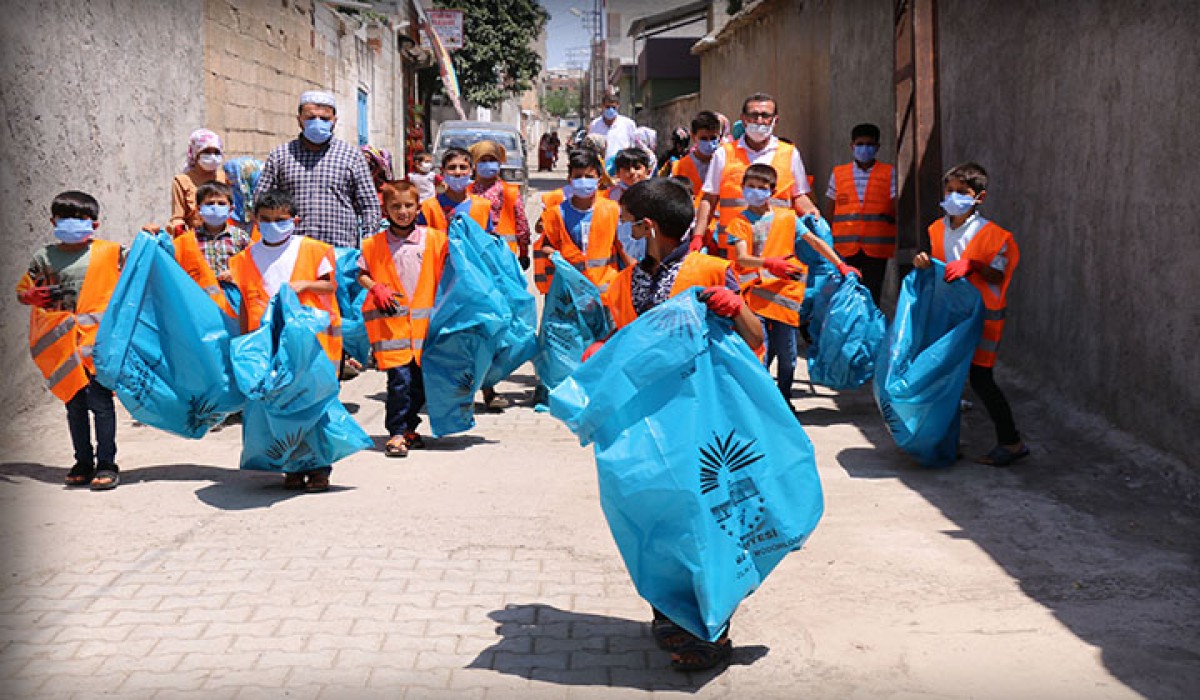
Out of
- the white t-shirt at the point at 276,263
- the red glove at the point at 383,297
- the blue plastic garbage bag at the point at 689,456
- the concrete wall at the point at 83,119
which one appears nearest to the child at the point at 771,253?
the red glove at the point at 383,297

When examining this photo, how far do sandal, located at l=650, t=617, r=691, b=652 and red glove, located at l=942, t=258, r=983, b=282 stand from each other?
9.94ft

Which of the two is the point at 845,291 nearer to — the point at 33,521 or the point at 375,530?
the point at 375,530

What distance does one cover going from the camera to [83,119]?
348 inches

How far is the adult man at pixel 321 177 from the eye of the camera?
7.76 m

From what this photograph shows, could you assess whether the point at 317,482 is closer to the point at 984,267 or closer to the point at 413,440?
the point at 413,440

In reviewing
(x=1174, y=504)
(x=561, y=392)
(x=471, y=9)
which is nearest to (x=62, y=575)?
(x=561, y=392)

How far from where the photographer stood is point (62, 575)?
199 inches

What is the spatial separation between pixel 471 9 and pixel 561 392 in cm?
3887

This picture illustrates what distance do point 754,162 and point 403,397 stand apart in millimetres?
3006

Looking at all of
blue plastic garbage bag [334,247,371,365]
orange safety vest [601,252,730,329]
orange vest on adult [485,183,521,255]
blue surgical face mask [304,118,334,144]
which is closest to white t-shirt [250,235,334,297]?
blue surgical face mask [304,118,334,144]

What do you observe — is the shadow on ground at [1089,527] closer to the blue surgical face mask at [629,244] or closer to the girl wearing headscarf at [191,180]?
the blue surgical face mask at [629,244]

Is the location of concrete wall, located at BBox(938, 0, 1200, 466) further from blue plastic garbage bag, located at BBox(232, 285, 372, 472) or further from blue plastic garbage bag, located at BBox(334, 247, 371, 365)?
blue plastic garbage bag, located at BBox(334, 247, 371, 365)

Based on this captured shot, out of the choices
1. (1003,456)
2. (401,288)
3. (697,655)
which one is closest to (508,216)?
(401,288)

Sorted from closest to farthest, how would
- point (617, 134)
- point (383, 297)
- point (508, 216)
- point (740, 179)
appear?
point (383, 297) → point (740, 179) → point (508, 216) → point (617, 134)
